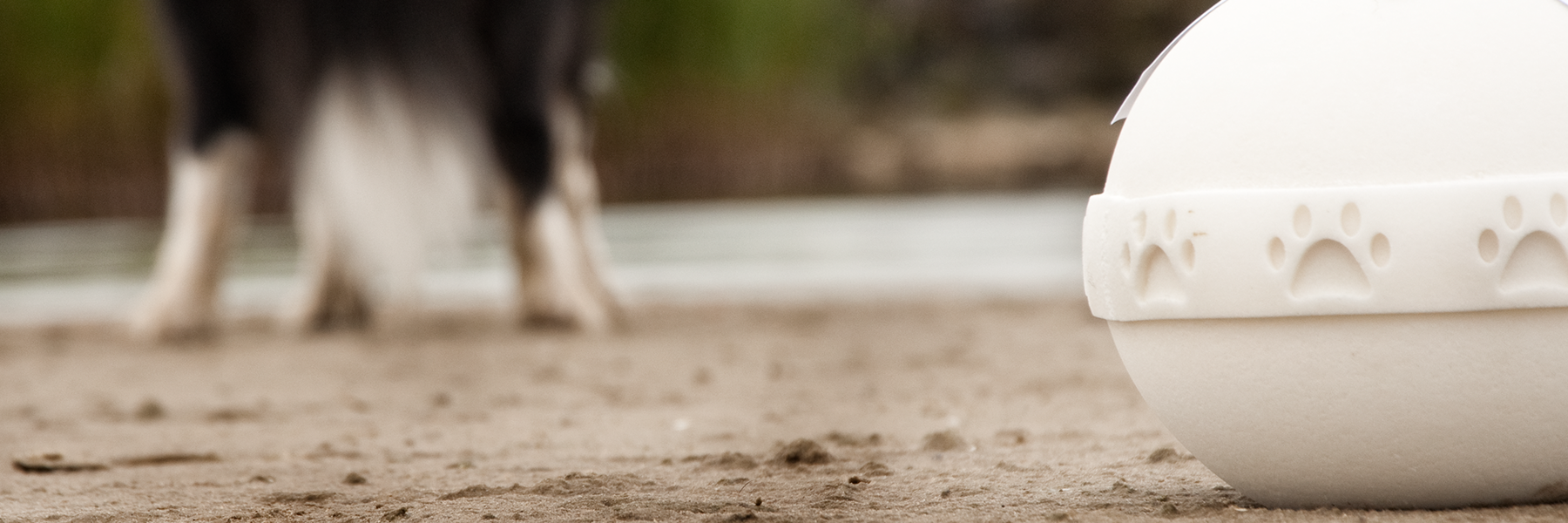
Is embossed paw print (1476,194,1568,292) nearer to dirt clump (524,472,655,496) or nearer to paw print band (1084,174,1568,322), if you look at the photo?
paw print band (1084,174,1568,322)

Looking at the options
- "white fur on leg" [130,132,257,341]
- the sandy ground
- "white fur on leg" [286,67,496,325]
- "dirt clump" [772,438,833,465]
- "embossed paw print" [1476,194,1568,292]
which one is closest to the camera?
"embossed paw print" [1476,194,1568,292]

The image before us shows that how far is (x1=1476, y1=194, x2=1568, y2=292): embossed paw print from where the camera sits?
5.53 ft

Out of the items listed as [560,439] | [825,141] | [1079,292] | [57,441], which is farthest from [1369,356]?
[825,141]

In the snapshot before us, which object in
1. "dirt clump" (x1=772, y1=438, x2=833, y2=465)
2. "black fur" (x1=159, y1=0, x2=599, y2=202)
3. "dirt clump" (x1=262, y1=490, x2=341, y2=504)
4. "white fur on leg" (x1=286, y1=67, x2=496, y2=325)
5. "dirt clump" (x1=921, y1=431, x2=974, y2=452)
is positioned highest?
"black fur" (x1=159, y1=0, x2=599, y2=202)

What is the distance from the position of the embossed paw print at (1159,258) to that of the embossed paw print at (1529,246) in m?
0.30

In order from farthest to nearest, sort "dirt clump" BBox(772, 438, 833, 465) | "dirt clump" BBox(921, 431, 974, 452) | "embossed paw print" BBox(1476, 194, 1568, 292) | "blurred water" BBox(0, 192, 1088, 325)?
"blurred water" BBox(0, 192, 1088, 325) < "dirt clump" BBox(921, 431, 974, 452) < "dirt clump" BBox(772, 438, 833, 465) < "embossed paw print" BBox(1476, 194, 1568, 292)

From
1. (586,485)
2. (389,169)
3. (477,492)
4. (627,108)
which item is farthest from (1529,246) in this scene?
(627,108)

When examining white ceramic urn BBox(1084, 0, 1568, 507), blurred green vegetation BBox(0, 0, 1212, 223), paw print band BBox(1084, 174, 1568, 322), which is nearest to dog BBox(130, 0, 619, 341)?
white ceramic urn BBox(1084, 0, 1568, 507)

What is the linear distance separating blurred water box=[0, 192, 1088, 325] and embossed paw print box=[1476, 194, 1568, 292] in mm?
3641

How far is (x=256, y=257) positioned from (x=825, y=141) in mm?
8452

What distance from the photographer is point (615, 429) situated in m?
2.95

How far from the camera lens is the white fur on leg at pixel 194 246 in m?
4.76

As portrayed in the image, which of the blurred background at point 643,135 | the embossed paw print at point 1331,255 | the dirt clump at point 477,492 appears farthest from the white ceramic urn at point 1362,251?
the blurred background at point 643,135

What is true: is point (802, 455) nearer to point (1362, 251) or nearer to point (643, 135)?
point (1362, 251)
